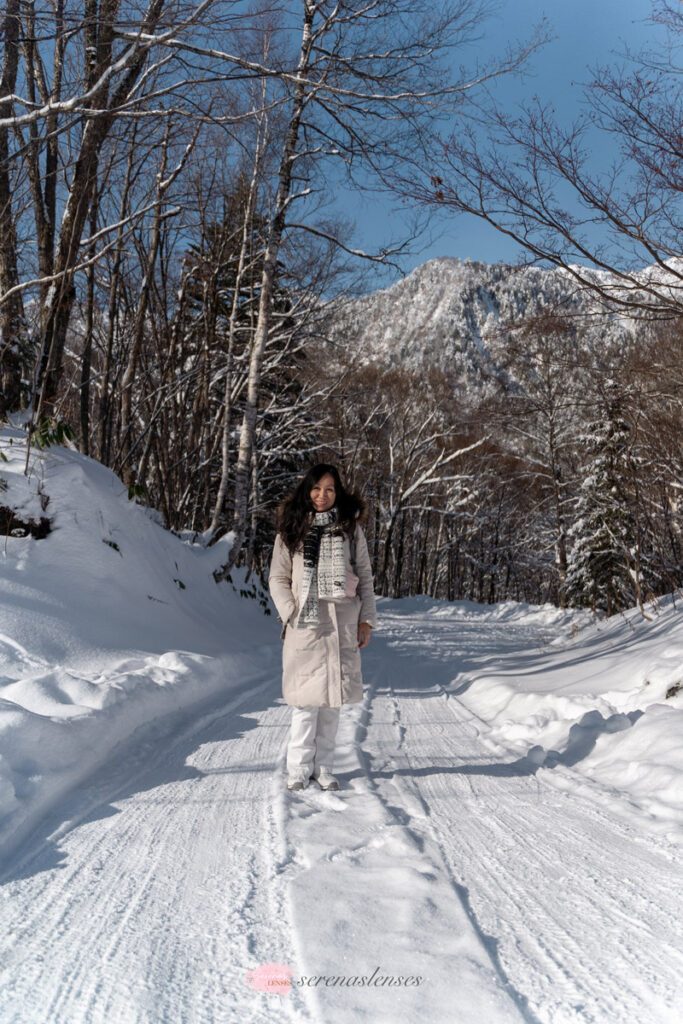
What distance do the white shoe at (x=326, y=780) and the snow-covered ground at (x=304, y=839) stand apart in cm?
6

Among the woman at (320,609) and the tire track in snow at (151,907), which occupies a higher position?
the woman at (320,609)

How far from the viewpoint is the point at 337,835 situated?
9.21 ft

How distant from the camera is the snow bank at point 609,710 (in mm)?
3611

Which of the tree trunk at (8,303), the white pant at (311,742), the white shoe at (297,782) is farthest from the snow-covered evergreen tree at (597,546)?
the white shoe at (297,782)

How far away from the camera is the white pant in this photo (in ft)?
11.6

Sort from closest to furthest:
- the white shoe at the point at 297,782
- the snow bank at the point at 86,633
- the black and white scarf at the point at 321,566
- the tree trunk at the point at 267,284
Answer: the snow bank at the point at 86,633 → the white shoe at the point at 297,782 → the black and white scarf at the point at 321,566 → the tree trunk at the point at 267,284

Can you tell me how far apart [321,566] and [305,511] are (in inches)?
13.8

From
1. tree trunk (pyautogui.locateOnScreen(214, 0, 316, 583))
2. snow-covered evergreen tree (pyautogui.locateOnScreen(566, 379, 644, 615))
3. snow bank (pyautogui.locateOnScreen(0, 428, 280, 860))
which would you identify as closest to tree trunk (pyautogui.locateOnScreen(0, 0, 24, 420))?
snow bank (pyautogui.locateOnScreen(0, 428, 280, 860))

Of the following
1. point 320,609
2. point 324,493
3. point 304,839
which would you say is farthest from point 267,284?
point 304,839

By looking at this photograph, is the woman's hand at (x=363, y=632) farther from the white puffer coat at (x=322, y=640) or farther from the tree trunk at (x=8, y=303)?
the tree trunk at (x=8, y=303)

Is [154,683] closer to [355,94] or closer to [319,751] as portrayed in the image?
[319,751]

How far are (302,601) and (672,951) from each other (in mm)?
2296

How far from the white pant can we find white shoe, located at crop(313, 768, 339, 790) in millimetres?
26

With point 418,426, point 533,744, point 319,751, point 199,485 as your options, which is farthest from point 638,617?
point 418,426
